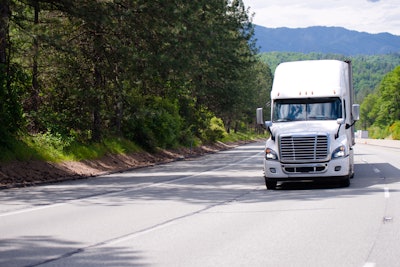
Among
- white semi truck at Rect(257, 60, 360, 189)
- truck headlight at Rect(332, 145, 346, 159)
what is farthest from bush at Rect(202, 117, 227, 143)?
truck headlight at Rect(332, 145, 346, 159)

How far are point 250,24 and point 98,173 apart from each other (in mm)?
38969

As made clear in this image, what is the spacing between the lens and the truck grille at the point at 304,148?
58.2 feet

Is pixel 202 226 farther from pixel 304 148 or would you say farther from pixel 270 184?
pixel 270 184

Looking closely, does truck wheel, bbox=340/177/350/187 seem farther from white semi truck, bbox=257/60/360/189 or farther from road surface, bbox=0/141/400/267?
road surface, bbox=0/141/400/267

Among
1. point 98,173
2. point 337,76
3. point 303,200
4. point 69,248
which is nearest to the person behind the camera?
point 69,248

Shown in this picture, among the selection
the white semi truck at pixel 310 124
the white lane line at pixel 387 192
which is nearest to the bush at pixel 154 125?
the white semi truck at pixel 310 124

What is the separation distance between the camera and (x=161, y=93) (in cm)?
4431

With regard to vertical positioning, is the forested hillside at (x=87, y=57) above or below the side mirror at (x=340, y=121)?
above

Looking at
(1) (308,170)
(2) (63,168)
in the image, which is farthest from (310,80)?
(2) (63,168)

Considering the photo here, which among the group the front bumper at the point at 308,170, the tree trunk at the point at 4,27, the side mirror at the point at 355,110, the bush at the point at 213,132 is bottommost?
the bush at the point at 213,132

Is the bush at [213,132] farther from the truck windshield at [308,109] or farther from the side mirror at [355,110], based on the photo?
the truck windshield at [308,109]

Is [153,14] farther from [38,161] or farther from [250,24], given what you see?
[250,24]

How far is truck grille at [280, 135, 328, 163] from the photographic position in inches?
698

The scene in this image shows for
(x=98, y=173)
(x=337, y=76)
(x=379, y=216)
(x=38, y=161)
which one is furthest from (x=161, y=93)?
(x=379, y=216)
